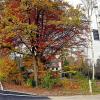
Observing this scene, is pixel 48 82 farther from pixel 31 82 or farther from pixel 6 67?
pixel 6 67

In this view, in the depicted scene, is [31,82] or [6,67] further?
[6,67]

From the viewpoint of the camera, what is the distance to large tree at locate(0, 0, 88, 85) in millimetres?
31541

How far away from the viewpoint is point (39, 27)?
32.9 m

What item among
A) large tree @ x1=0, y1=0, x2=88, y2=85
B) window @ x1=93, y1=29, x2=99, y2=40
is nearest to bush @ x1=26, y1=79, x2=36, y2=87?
large tree @ x1=0, y1=0, x2=88, y2=85

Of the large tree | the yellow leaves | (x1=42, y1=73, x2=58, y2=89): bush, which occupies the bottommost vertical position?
(x1=42, y1=73, x2=58, y2=89): bush

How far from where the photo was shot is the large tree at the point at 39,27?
3154 centimetres

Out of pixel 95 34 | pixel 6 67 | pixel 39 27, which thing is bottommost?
pixel 6 67

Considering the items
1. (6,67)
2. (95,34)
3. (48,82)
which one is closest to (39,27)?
(6,67)

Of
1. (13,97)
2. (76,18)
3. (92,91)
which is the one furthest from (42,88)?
(13,97)

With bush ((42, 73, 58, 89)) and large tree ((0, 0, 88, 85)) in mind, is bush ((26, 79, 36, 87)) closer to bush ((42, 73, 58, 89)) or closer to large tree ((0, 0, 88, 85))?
large tree ((0, 0, 88, 85))

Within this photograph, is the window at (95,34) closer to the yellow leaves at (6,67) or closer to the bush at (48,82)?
the yellow leaves at (6,67)

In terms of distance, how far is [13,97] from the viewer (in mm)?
22578

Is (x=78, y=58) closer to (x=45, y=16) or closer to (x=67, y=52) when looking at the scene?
(x=67, y=52)

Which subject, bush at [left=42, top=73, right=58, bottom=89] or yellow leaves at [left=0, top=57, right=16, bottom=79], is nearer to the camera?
bush at [left=42, top=73, right=58, bottom=89]
